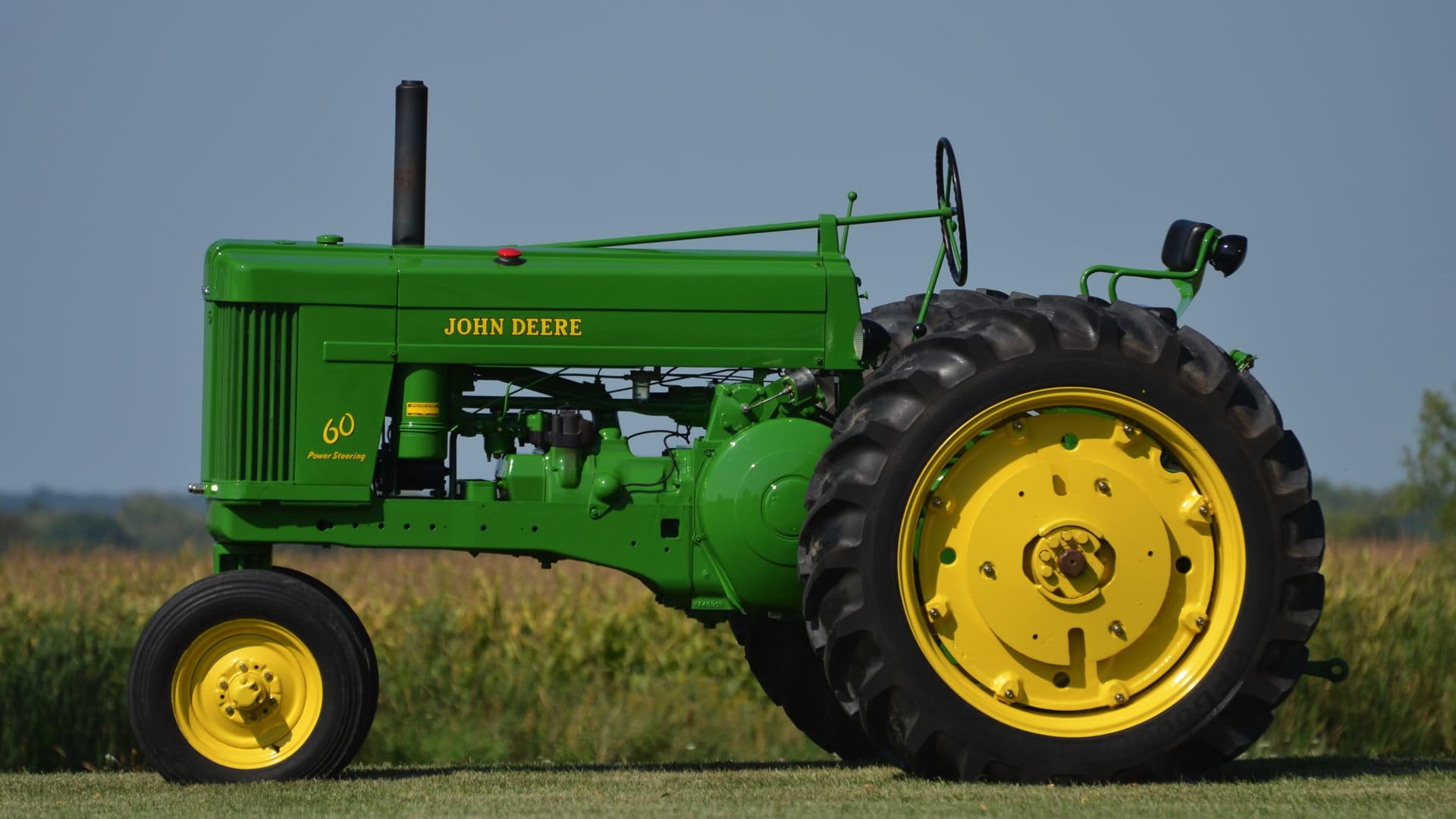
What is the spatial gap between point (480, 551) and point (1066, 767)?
8.21 ft

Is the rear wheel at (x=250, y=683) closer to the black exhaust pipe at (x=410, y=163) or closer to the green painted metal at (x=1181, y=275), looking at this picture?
the black exhaust pipe at (x=410, y=163)

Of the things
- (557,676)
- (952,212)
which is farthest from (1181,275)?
(557,676)

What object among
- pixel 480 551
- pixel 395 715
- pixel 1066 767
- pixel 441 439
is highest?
pixel 441 439

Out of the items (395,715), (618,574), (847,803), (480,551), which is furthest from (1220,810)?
(618,574)

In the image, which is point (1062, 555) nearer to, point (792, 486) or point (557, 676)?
point (792, 486)

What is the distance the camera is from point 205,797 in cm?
653

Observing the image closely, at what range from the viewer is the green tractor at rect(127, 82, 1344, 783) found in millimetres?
6727

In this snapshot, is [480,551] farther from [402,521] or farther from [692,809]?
[692,809]

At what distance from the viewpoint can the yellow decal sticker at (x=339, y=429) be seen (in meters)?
7.34

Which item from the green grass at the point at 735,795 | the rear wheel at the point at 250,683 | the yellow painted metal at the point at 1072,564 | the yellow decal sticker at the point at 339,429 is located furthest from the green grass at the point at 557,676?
the yellow painted metal at the point at 1072,564

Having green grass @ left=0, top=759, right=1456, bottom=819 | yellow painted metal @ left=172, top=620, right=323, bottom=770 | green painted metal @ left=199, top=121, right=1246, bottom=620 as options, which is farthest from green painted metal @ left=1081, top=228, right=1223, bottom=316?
yellow painted metal @ left=172, top=620, right=323, bottom=770

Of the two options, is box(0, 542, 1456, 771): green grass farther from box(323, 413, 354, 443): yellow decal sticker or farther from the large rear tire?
the large rear tire

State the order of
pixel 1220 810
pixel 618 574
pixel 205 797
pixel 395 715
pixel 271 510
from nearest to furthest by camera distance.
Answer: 1. pixel 1220 810
2. pixel 205 797
3. pixel 271 510
4. pixel 395 715
5. pixel 618 574

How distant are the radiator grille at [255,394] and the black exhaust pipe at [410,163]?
2.14ft
